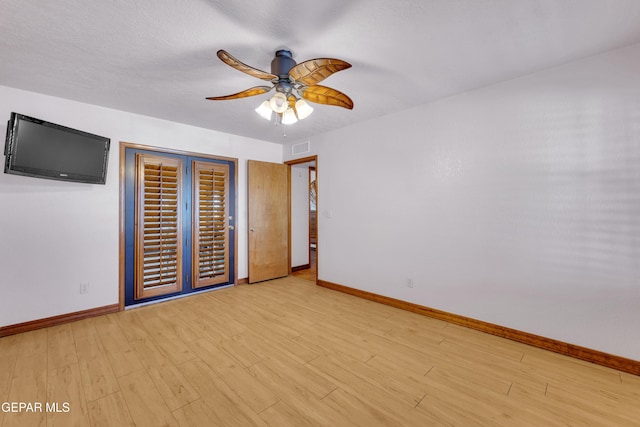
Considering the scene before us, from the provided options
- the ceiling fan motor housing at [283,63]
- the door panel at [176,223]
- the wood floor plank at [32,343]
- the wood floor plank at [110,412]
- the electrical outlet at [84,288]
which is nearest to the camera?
the wood floor plank at [110,412]

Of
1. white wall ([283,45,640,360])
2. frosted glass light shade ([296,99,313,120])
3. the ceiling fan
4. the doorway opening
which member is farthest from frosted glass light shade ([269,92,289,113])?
the doorway opening

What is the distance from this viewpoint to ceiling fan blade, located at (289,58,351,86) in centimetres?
162

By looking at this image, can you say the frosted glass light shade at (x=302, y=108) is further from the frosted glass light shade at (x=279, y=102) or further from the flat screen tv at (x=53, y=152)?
the flat screen tv at (x=53, y=152)

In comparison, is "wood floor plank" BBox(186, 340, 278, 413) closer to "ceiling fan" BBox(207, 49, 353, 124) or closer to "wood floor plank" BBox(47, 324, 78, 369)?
"wood floor plank" BBox(47, 324, 78, 369)

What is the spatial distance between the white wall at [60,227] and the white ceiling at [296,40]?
0.94ft

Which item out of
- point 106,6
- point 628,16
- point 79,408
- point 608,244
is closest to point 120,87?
point 106,6

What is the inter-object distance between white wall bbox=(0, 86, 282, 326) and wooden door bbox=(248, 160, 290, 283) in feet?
5.02

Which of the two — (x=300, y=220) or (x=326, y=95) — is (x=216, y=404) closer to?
(x=326, y=95)

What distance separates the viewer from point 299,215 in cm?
542

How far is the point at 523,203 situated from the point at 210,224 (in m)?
3.97

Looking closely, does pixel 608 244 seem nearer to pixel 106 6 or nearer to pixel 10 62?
pixel 106 6

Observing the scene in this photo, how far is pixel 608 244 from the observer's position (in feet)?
6.89

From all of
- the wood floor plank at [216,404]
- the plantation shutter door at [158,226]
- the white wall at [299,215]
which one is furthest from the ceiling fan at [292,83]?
the white wall at [299,215]

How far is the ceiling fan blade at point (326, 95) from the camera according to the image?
2.04m
